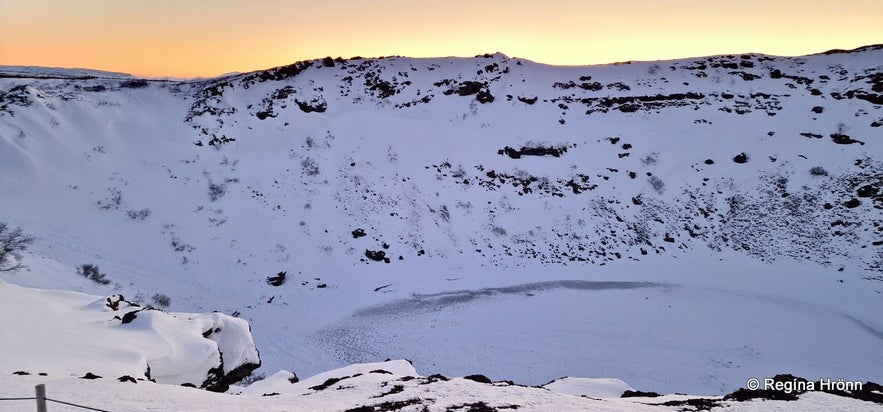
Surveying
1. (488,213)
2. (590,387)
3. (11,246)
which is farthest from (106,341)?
(488,213)

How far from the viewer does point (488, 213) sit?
135 feet

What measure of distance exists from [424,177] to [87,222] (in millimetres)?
24536

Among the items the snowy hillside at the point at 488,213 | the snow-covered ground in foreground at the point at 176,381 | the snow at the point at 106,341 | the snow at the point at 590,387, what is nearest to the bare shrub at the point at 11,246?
the snowy hillside at the point at 488,213

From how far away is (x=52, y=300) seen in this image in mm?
18062

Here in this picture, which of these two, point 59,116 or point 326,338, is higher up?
point 59,116

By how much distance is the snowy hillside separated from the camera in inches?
993

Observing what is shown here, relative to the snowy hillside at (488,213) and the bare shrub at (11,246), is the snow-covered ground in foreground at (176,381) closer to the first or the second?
the bare shrub at (11,246)

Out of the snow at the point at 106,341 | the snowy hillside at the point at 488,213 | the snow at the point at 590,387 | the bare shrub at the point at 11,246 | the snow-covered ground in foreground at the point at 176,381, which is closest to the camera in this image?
the snow-covered ground in foreground at the point at 176,381

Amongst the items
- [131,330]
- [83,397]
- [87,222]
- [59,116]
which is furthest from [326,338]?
[59,116]

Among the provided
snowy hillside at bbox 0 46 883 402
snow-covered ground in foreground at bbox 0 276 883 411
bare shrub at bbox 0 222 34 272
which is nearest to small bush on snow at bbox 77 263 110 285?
snowy hillside at bbox 0 46 883 402

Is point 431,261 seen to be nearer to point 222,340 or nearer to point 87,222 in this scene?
Result: point 222,340

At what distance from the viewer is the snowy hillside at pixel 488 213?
25219 millimetres

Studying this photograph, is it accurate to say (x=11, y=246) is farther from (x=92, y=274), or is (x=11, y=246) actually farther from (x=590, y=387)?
(x=590, y=387)

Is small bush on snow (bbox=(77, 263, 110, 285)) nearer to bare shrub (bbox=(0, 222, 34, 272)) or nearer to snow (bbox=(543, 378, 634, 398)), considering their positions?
bare shrub (bbox=(0, 222, 34, 272))
